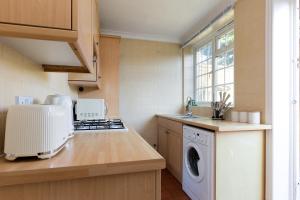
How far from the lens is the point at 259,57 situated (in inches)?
70.9

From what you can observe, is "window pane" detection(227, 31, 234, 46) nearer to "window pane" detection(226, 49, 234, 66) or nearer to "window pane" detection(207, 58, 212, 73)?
"window pane" detection(226, 49, 234, 66)

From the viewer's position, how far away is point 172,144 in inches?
104

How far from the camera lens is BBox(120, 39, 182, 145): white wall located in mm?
3295

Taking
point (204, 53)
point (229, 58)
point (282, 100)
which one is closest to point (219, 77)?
point (229, 58)

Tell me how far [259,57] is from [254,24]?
1.28 feet

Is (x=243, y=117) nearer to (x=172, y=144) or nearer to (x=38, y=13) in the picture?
(x=172, y=144)

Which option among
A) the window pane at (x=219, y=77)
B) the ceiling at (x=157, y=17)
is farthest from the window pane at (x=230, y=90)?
the ceiling at (x=157, y=17)

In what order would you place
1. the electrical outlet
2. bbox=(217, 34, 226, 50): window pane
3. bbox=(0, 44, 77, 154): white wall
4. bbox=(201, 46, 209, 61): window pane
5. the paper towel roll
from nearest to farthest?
bbox=(0, 44, 77, 154): white wall
the electrical outlet
the paper towel roll
bbox=(217, 34, 226, 50): window pane
bbox=(201, 46, 209, 61): window pane

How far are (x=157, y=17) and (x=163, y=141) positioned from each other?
2.08 meters

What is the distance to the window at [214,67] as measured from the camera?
96.0 inches

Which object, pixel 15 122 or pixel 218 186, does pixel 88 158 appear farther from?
pixel 218 186

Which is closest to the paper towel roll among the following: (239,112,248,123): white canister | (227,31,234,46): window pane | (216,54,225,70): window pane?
(239,112,248,123): white canister

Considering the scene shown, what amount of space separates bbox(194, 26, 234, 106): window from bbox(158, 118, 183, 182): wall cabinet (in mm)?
816

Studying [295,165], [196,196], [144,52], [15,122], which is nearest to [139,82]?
[144,52]
